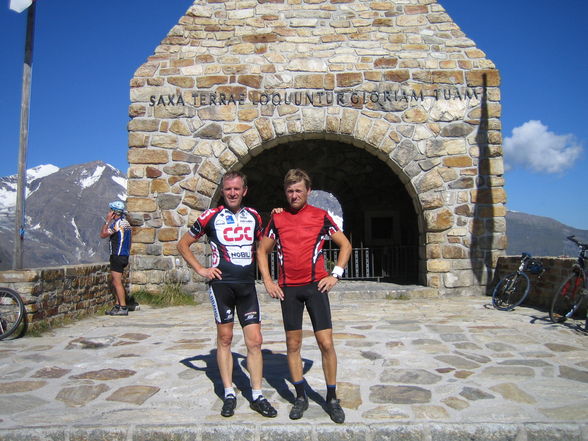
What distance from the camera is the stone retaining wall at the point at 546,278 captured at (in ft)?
20.6

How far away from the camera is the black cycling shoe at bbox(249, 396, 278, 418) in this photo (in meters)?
2.82

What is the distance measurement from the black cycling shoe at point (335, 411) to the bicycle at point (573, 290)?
12.5 feet

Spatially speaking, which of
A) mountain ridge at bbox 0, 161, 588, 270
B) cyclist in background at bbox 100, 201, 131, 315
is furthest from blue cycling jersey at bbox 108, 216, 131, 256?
mountain ridge at bbox 0, 161, 588, 270

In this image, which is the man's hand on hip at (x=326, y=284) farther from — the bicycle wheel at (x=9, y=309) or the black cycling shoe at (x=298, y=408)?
the bicycle wheel at (x=9, y=309)

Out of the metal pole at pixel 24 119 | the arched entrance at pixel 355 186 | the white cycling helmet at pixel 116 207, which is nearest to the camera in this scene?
the metal pole at pixel 24 119

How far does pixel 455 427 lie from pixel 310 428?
2.58 ft

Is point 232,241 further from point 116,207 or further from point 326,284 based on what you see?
point 116,207

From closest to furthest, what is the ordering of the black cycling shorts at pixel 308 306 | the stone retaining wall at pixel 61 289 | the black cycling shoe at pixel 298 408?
the black cycling shoe at pixel 298 408 → the black cycling shorts at pixel 308 306 → the stone retaining wall at pixel 61 289

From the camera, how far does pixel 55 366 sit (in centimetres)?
401

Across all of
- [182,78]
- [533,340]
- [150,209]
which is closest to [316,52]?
[182,78]

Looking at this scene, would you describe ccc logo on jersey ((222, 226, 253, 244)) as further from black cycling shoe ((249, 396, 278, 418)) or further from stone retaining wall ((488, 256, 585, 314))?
stone retaining wall ((488, 256, 585, 314))

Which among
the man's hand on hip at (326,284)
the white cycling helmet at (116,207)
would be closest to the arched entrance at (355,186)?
the white cycling helmet at (116,207)

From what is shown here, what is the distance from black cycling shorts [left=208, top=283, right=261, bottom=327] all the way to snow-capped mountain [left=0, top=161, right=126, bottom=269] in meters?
59.7

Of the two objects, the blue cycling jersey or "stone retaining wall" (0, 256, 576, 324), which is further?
the blue cycling jersey
